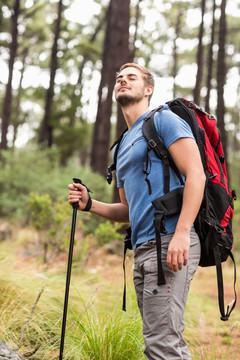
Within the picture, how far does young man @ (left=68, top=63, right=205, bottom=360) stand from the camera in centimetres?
220

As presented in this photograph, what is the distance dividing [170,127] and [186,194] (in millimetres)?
397

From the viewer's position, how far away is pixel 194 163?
2.26m

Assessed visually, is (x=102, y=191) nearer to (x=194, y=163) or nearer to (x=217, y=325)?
(x=217, y=325)

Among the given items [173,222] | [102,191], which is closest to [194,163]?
[173,222]

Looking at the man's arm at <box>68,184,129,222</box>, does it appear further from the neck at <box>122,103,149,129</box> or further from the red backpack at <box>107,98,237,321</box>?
the red backpack at <box>107,98,237,321</box>

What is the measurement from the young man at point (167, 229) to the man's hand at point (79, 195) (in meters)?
0.33

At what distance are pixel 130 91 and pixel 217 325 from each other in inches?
134

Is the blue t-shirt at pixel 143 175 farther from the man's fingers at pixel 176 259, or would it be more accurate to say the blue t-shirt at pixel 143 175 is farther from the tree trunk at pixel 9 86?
the tree trunk at pixel 9 86

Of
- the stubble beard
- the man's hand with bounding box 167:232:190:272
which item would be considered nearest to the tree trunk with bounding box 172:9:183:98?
the stubble beard

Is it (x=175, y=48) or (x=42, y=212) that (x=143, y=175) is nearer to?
(x=42, y=212)

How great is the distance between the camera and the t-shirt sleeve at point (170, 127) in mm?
2312

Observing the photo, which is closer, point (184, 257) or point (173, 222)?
point (184, 257)

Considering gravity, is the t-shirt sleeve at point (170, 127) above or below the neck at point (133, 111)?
below

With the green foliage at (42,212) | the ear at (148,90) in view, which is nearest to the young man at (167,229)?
the ear at (148,90)
